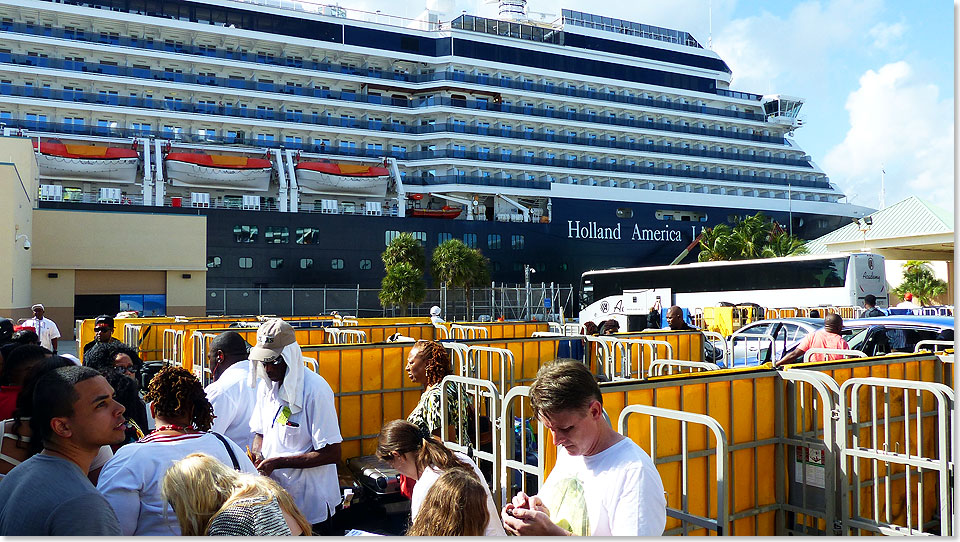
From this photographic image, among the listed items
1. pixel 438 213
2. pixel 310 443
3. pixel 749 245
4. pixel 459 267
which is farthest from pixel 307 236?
pixel 310 443

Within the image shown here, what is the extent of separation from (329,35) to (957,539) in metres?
45.2

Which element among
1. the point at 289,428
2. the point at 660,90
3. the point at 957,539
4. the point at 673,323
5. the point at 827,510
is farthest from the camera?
the point at 660,90

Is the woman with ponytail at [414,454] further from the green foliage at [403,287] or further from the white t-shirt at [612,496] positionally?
the green foliage at [403,287]

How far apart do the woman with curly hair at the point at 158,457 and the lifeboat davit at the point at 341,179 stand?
38.5m

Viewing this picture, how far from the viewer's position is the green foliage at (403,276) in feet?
112

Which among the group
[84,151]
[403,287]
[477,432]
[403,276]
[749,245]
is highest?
[84,151]

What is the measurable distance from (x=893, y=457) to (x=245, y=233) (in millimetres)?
36591

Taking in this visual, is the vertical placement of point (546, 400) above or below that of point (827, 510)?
above

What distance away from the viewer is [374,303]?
38.2 metres

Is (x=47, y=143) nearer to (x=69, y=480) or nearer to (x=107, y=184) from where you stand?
(x=107, y=184)

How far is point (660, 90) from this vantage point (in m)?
51.1

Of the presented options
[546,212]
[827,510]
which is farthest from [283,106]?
[827,510]

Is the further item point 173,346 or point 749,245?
point 749,245

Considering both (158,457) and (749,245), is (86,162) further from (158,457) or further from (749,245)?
(158,457)
